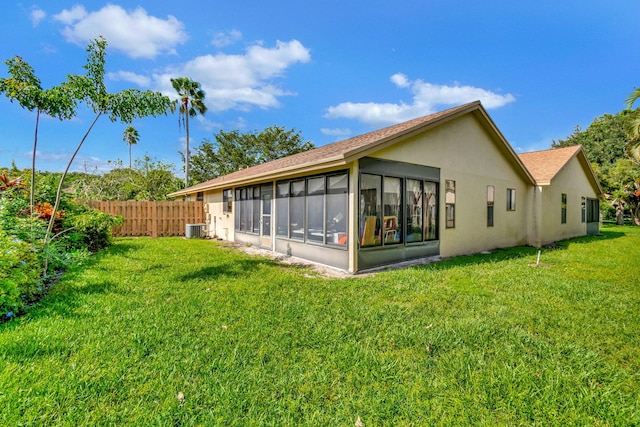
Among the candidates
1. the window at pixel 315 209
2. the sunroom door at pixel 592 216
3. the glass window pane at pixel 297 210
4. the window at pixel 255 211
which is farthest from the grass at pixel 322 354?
the sunroom door at pixel 592 216

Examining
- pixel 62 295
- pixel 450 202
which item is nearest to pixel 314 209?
pixel 450 202

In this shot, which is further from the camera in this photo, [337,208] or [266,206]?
[266,206]

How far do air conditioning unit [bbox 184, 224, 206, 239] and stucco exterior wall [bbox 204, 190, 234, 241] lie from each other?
494mm

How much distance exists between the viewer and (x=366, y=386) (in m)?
2.49

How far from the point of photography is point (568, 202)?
14.2m

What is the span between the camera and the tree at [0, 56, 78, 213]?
5138 mm

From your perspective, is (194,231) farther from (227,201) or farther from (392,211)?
(392,211)

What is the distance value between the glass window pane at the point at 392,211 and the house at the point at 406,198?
3cm

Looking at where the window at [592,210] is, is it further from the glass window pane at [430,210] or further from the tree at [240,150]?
the tree at [240,150]

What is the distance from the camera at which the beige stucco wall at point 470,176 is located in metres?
8.25

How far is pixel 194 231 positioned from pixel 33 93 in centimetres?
984

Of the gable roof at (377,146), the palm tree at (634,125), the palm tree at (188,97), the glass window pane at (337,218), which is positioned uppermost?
the palm tree at (188,97)

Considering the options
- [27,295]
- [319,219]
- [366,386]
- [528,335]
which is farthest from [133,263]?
[528,335]

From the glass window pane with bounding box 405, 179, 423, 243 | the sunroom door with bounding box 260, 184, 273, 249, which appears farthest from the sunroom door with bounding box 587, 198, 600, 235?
the sunroom door with bounding box 260, 184, 273, 249
